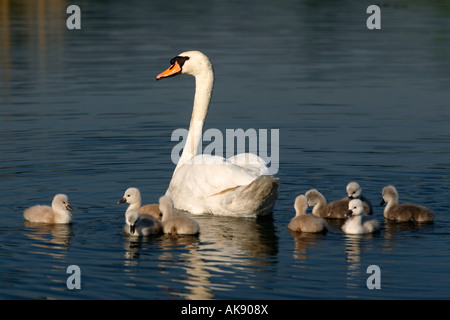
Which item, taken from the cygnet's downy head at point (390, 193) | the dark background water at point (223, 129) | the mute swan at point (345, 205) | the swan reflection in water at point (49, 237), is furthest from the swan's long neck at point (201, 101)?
the cygnet's downy head at point (390, 193)

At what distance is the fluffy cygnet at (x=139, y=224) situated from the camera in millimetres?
11125

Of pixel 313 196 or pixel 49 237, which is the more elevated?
pixel 313 196

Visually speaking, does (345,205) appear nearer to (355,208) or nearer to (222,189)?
(355,208)

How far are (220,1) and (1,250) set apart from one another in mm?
41261

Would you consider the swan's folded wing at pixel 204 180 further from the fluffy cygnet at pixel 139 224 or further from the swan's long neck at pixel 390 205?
the swan's long neck at pixel 390 205

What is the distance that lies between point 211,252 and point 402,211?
2694mm

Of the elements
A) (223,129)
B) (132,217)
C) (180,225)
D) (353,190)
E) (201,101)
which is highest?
(201,101)

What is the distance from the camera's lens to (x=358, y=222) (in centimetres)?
1128

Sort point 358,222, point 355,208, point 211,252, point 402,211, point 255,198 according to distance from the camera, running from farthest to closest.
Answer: point 255,198 < point 402,211 < point 355,208 < point 358,222 < point 211,252

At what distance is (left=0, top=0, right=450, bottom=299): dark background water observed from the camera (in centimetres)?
976

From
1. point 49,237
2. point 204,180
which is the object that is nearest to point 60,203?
point 49,237

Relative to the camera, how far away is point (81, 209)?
12633 millimetres

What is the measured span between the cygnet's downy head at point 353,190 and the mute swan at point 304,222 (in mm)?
720

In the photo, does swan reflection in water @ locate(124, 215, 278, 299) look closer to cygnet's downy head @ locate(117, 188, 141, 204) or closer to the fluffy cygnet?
the fluffy cygnet
